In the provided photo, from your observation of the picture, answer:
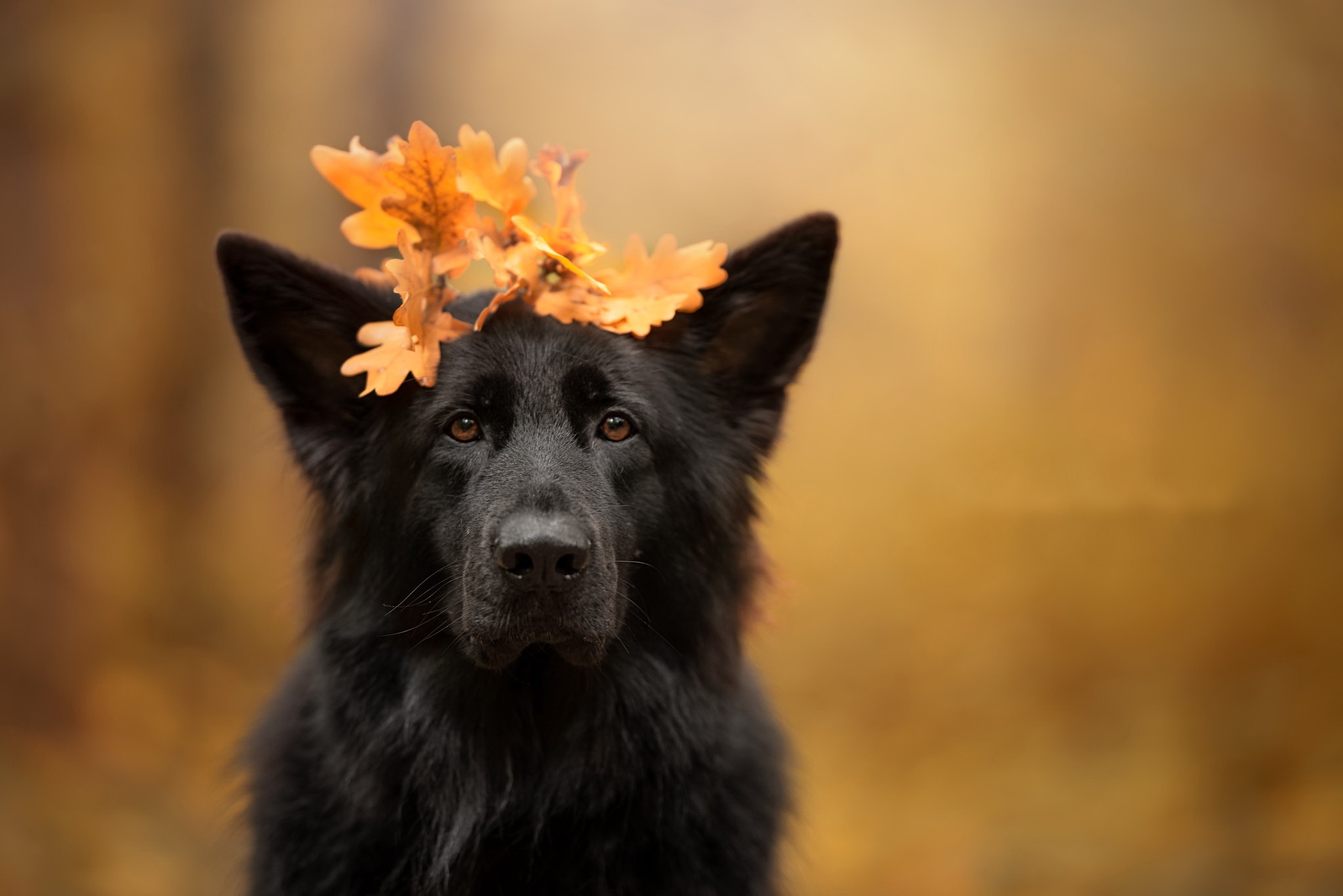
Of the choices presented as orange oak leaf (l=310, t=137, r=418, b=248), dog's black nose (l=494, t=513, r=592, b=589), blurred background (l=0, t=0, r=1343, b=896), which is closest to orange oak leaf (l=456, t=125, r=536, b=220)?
orange oak leaf (l=310, t=137, r=418, b=248)

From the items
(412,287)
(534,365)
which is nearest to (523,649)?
(534,365)

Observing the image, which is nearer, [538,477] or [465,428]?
[538,477]

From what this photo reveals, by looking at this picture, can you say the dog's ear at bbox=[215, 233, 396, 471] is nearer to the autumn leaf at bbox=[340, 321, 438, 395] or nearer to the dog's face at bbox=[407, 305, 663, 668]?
the autumn leaf at bbox=[340, 321, 438, 395]

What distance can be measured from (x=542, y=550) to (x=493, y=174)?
0.93 meters

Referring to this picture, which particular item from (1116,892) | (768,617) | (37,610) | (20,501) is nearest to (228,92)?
(20,501)

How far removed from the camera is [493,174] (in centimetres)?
254

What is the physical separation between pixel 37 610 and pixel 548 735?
3.23m

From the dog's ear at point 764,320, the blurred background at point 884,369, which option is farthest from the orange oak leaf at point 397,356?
the blurred background at point 884,369

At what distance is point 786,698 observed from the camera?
15.7 ft

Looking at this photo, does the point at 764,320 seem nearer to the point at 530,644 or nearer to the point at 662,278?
the point at 662,278

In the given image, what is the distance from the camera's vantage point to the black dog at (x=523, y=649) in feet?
8.25

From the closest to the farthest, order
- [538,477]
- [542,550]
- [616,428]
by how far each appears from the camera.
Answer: [542,550], [538,477], [616,428]

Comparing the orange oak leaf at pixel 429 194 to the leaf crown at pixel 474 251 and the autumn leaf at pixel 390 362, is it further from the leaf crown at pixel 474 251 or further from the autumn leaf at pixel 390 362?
the autumn leaf at pixel 390 362

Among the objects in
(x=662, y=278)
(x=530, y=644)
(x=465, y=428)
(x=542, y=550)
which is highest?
(x=662, y=278)
